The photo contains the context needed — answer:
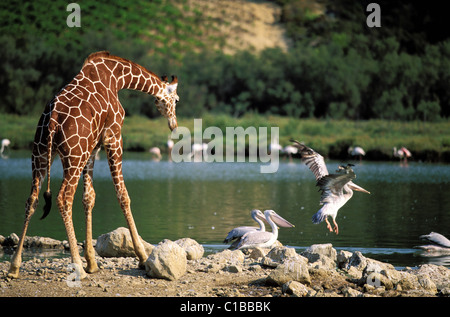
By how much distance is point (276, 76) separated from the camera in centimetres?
5916

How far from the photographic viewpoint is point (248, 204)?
19.7m

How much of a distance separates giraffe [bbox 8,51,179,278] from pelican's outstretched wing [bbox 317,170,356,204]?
9.74 ft

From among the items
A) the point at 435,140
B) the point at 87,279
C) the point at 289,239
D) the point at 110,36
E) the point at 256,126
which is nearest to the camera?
the point at 87,279

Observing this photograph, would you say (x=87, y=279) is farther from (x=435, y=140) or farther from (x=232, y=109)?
(x=232, y=109)

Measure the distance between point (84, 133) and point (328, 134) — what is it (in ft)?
109

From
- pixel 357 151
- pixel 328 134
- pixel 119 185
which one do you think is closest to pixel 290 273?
pixel 119 185

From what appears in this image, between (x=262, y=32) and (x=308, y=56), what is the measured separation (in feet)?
139

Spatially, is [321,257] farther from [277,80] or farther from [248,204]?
A: [277,80]

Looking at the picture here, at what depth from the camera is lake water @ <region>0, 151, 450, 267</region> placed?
1420cm

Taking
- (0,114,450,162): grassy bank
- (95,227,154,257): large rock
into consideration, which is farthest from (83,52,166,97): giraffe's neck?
(0,114,450,162): grassy bank

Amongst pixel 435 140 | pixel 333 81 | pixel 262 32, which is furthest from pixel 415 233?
pixel 262 32

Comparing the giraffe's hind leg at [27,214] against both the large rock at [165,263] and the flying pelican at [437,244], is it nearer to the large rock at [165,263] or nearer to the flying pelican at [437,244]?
the large rock at [165,263]

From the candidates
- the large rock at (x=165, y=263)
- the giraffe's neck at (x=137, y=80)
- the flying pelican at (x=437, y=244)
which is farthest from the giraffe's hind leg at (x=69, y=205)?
the flying pelican at (x=437, y=244)

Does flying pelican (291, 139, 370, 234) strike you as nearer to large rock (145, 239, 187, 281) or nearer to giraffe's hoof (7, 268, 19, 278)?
large rock (145, 239, 187, 281)
